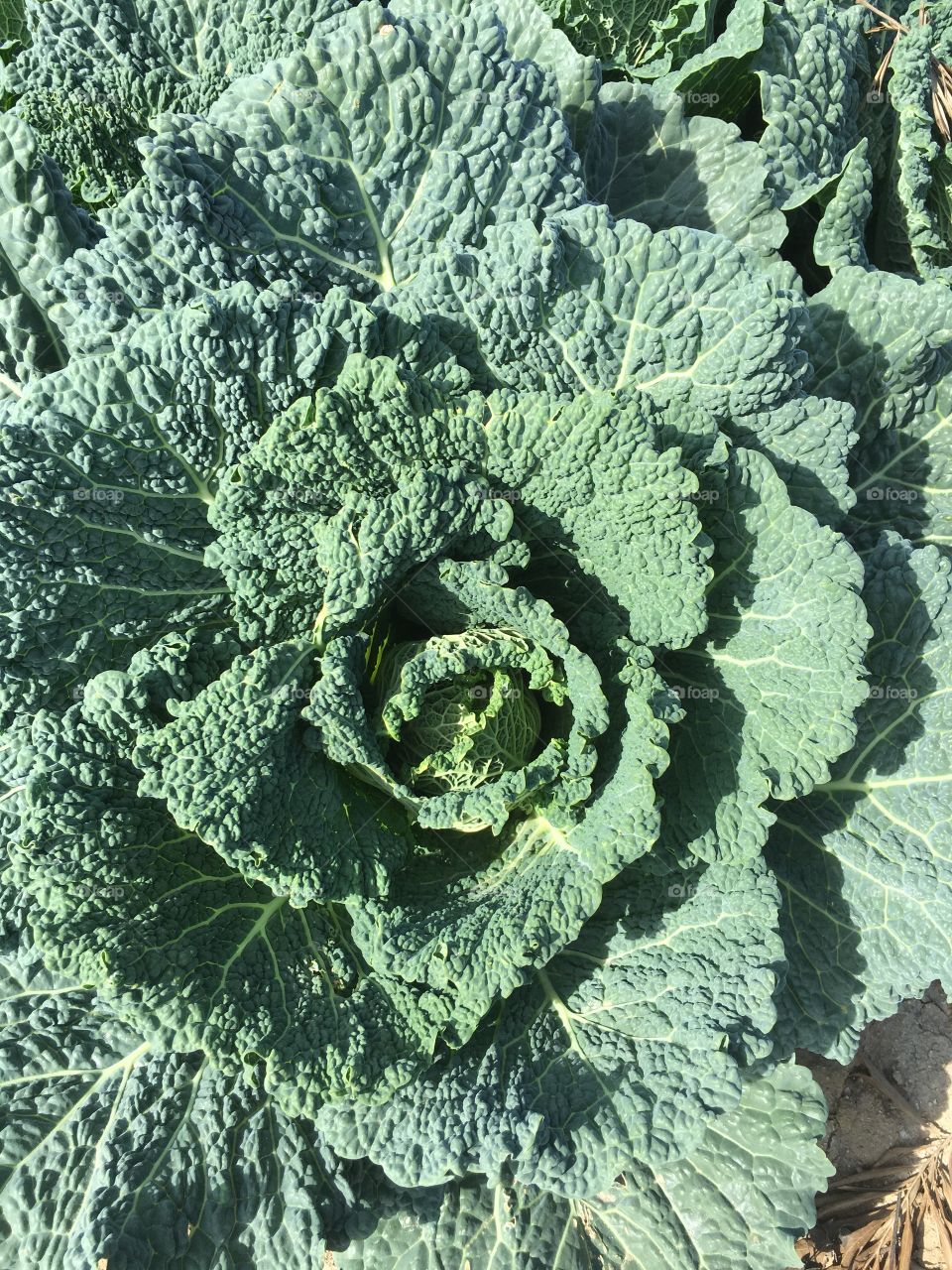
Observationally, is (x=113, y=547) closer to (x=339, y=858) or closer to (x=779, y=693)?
(x=339, y=858)

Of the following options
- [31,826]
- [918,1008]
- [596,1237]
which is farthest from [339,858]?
[918,1008]

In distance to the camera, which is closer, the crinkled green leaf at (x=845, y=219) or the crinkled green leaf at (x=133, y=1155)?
the crinkled green leaf at (x=133, y=1155)

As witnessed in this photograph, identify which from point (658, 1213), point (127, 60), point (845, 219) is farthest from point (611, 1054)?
point (127, 60)

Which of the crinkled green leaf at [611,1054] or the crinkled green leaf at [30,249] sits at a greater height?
the crinkled green leaf at [30,249]

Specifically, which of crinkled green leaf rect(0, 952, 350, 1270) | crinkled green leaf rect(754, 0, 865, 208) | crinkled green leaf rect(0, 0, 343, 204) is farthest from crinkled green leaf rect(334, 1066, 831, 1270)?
crinkled green leaf rect(0, 0, 343, 204)

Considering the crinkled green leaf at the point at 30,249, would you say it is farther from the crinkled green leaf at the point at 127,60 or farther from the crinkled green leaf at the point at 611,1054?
the crinkled green leaf at the point at 611,1054

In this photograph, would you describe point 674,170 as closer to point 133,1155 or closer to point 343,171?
point 343,171

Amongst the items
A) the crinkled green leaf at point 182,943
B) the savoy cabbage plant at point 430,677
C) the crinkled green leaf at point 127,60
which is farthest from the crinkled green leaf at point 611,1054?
the crinkled green leaf at point 127,60

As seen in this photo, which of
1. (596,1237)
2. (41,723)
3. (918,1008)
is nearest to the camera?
(41,723)
